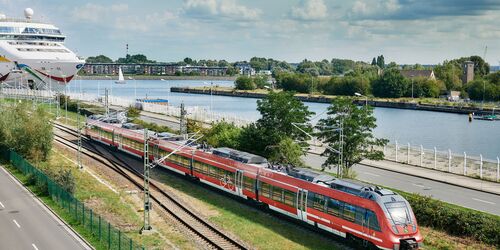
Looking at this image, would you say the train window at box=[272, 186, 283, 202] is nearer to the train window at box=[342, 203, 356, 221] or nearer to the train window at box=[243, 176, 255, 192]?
the train window at box=[243, 176, 255, 192]

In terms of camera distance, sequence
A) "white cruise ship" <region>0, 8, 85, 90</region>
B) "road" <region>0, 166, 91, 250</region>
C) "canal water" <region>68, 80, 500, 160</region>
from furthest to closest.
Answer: "white cruise ship" <region>0, 8, 85, 90</region>
"canal water" <region>68, 80, 500, 160</region>
"road" <region>0, 166, 91, 250</region>

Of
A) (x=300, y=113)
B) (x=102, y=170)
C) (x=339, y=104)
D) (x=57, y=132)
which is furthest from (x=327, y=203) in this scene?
(x=57, y=132)

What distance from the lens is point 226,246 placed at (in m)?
33.0

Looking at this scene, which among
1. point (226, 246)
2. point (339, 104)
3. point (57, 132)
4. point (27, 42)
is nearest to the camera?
point (226, 246)

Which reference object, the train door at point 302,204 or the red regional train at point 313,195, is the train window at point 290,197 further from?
the train door at point 302,204

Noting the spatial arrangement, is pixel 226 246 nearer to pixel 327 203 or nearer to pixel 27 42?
pixel 327 203

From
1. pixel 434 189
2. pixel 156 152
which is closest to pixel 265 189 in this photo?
pixel 434 189

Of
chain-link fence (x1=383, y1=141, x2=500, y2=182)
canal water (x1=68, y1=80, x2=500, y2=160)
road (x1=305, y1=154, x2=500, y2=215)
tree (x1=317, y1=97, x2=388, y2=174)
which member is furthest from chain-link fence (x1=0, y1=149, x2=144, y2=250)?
canal water (x1=68, y1=80, x2=500, y2=160)

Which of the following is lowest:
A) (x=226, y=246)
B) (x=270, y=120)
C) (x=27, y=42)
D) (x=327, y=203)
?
(x=226, y=246)

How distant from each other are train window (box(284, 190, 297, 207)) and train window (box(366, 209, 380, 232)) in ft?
21.7

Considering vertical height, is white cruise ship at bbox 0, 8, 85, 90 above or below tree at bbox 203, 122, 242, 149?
above

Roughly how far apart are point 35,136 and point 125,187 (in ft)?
45.4

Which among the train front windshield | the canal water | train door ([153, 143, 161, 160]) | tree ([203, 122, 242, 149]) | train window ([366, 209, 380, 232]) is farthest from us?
the canal water

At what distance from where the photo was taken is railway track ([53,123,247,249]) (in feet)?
110
